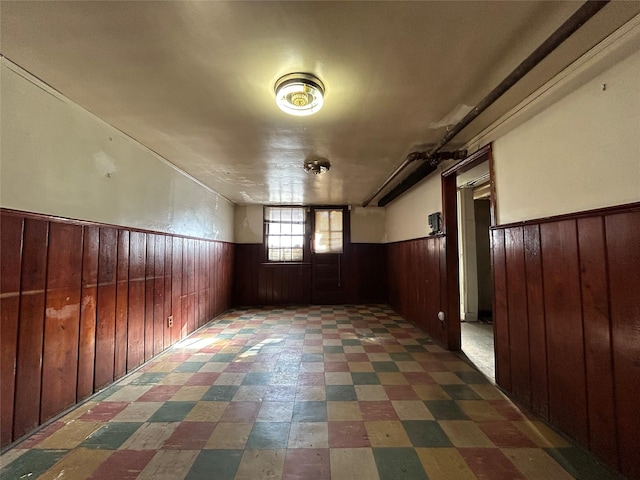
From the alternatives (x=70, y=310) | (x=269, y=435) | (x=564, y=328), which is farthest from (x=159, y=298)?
(x=564, y=328)

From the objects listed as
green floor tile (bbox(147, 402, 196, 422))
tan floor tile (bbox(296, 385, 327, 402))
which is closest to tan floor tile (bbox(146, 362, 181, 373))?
green floor tile (bbox(147, 402, 196, 422))

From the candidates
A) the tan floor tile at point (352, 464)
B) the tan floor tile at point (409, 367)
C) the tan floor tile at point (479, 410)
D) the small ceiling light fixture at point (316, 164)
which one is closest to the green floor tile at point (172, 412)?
the tan floor tile at point (352, 464)

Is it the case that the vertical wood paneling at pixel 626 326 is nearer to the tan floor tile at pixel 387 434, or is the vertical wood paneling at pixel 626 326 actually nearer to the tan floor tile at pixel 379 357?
the tan floor tile at pixel 387 434

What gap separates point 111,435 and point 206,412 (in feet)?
2.00

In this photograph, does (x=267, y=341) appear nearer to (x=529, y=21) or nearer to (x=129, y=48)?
(x=129, y=48)

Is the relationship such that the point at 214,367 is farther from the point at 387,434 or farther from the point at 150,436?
the point at 387,434

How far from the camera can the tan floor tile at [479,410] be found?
2.06 meters

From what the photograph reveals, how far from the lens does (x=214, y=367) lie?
301 centimetres

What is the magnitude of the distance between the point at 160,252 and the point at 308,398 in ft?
8.35

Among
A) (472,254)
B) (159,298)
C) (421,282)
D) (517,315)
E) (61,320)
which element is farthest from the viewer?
(472,254)

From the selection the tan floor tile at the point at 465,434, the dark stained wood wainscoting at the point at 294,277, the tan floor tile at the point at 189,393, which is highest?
the dark stained wood wainscoting at the point at 294,277

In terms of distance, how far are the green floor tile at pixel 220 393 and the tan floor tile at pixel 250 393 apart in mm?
52

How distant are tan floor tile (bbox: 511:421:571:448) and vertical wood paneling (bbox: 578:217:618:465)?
0.17 m

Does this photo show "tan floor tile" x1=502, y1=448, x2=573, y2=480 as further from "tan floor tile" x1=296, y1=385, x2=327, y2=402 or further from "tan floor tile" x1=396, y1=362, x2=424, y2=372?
"tan floor tile" x1=296, y1=385, x2=327, y2=402
